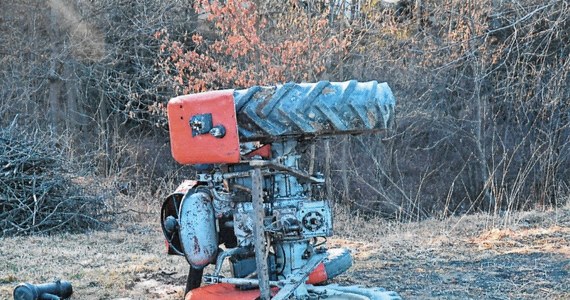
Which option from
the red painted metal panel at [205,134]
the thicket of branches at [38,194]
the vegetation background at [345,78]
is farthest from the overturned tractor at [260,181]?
→ the vegetation background at [345,78]

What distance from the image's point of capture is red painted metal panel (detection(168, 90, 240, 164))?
13.5 feet

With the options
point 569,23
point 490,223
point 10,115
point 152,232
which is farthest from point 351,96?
point 10,115

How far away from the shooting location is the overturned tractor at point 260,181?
13.6ft

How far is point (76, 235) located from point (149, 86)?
343 inches

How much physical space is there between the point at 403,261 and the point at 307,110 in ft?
8.93

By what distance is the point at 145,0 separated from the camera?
55.9ft

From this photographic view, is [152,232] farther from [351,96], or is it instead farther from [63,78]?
[63,78]

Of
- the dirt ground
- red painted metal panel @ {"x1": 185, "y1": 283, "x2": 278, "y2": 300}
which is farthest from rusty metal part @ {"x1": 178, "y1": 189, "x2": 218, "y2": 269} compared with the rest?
the dirt ground

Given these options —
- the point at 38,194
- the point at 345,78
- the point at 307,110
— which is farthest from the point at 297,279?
the point at 345,78

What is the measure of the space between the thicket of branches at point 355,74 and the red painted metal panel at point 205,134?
27.1 ft

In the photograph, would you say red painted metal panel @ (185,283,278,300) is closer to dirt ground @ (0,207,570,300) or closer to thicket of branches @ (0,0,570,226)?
dirt ground @ (0,207,570,300)

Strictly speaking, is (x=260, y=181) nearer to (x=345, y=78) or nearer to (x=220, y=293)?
(x=220, y=293)

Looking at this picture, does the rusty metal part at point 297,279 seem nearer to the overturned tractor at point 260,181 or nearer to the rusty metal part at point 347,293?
the overturned tractor at point 260,181

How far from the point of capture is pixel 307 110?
164 inches
